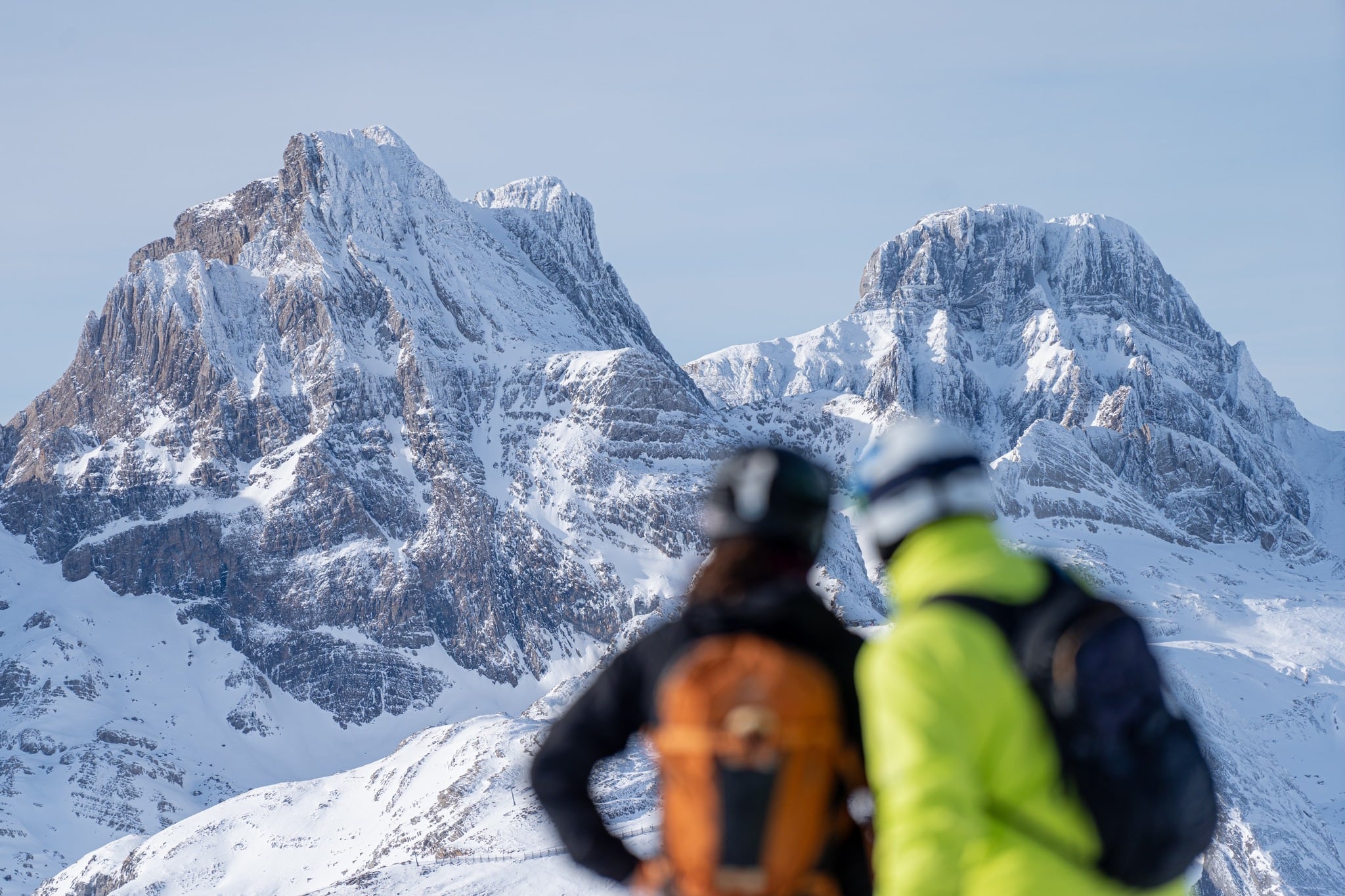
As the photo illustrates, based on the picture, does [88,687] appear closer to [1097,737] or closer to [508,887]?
[508,887]

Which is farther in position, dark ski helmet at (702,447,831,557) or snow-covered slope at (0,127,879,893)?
snow-covered slope at (0,127,879,893)

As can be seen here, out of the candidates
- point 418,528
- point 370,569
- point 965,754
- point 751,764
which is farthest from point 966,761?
point 418,528

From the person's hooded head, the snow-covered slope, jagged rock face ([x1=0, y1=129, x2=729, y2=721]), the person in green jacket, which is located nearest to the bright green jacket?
the person in green jacket

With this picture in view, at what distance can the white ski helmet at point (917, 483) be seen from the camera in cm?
477

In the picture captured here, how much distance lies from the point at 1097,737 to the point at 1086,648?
0.98 feet

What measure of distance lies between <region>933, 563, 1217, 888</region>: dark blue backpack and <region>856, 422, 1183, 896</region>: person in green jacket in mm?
53

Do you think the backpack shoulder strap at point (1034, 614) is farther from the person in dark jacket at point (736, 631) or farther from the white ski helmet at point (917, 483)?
the person in dark jacket at point (736, 631)

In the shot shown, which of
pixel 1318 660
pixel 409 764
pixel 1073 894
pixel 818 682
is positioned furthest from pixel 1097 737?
pixel 1318 660

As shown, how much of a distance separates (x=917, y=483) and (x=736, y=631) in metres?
0.86

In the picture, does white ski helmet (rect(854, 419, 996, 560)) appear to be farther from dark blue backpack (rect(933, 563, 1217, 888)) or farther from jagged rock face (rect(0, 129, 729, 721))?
jagged rock face (rect(0, 129, 729, 721))

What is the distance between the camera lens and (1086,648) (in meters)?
4.16

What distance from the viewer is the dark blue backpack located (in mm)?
4168

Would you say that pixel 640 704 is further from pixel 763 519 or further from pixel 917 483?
pixel 917 483

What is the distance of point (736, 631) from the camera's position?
15.6 ft
